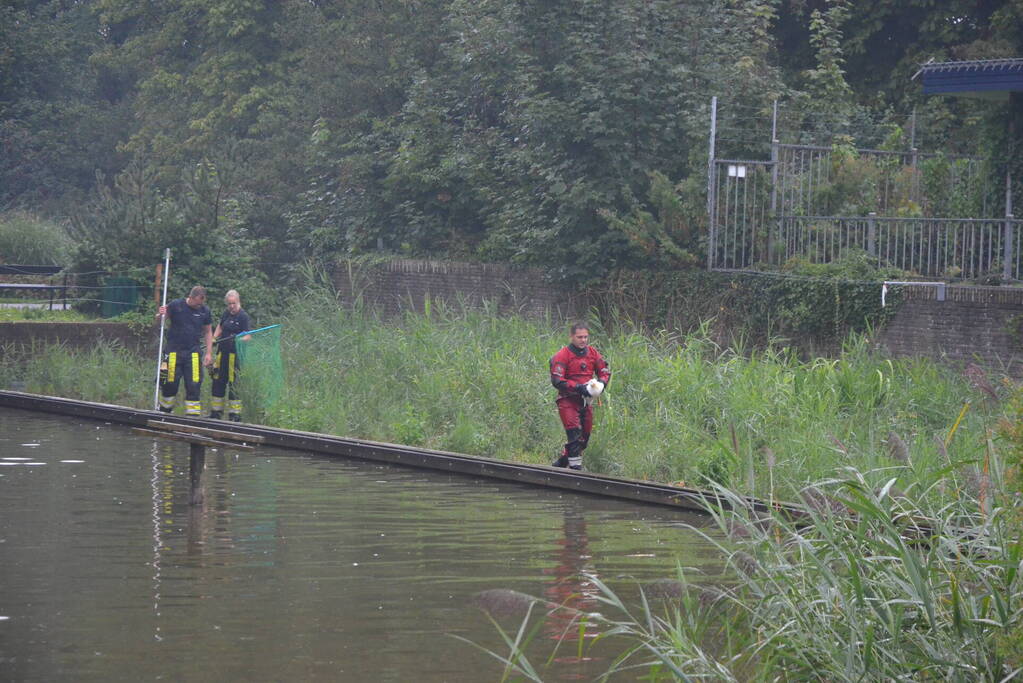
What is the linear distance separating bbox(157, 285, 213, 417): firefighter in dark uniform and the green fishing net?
47cm

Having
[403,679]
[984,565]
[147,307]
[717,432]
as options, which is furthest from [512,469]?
[147,307]

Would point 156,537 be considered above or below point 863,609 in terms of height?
below

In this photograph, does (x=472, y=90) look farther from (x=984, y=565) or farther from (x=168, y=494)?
(x=984, y=565)

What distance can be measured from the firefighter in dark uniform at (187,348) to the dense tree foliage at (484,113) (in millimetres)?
6129

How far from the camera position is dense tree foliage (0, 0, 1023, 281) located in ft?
78.4

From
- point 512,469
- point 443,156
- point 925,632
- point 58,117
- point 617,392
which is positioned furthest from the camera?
point 58,117

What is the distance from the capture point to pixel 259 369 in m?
20.0

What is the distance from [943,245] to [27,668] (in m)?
15.4

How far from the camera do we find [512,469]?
14.8m

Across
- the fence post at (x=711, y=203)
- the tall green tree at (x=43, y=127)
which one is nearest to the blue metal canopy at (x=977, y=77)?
the fence post at (x=711, y=203)

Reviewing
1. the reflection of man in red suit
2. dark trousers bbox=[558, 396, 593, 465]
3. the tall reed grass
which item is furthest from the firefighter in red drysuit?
the tall reed grass

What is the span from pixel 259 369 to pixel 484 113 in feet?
41.0

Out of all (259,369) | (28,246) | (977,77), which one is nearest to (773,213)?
(977,77)

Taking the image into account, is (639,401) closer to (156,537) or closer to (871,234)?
(871,234)
